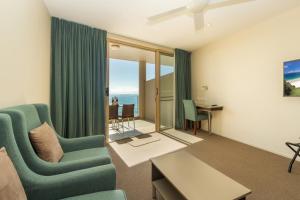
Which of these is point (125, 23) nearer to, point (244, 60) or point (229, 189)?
point (244, 60)

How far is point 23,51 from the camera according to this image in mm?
1486

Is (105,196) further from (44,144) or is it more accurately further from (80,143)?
(80,143)

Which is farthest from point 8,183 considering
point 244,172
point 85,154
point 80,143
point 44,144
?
point 244,172

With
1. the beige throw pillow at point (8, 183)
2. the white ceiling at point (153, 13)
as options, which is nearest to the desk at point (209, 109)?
the white ceiling at point (153, 13)

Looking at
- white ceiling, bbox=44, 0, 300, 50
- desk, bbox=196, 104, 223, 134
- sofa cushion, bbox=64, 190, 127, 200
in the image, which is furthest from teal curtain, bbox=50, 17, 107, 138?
desk, bbox=196, 104, 223, 134

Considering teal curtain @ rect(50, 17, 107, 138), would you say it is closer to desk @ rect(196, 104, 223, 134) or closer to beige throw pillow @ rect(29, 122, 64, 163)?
beige throw pillow @ rect(29, 122, 64, 163)

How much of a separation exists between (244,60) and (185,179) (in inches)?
118

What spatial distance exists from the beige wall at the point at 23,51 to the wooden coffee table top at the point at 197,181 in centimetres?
153

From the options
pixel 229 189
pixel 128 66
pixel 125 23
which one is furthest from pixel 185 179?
pixel 128 66

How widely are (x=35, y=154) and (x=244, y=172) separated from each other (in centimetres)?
247

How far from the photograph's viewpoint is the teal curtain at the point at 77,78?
2539 mm

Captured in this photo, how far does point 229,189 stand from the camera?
111 centimetres

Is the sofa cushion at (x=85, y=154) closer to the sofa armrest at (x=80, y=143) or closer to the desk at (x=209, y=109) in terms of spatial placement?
the sofa armrest at (x=80, y=143)

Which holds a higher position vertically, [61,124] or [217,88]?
[217,88]
